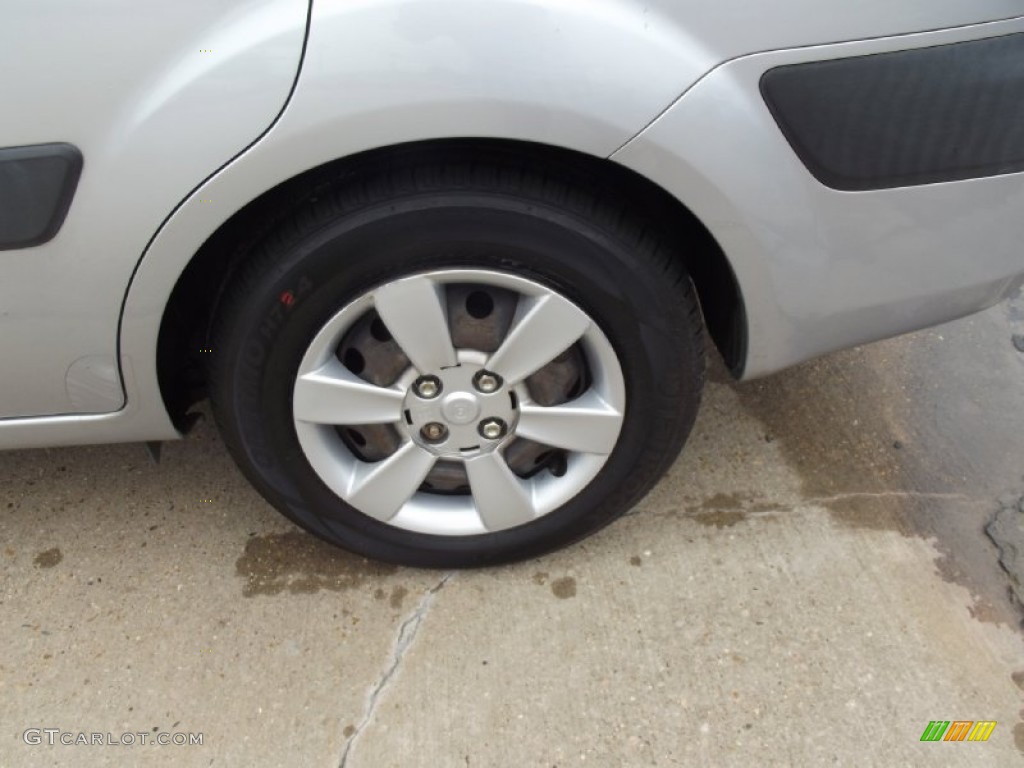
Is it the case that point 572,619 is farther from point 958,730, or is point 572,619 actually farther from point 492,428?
point 958,730

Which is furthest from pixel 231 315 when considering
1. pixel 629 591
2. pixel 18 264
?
pixel 629 591

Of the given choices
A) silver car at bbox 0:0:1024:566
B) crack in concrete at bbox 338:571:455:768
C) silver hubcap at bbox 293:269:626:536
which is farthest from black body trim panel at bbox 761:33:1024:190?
crack in concrete at bbox 338:571:455:768

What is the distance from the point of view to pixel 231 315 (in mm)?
1568

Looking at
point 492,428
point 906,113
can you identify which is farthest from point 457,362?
point 906,113

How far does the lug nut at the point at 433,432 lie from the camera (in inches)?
68.8

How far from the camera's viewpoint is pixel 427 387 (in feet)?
5.58

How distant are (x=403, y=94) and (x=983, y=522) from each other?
1716mm

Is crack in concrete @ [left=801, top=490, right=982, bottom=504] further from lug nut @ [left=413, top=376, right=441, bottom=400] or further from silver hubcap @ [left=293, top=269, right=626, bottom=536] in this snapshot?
lug nut @ [left=413, top=376, right=441, bottom=400]

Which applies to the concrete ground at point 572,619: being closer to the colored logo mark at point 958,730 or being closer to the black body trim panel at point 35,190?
the colored logo mark at point 958,730

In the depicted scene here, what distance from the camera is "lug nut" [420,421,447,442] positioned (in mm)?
1748

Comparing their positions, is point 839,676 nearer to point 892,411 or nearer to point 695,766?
point 695,766

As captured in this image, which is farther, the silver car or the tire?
the tire

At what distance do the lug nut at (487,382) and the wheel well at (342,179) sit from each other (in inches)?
16.2

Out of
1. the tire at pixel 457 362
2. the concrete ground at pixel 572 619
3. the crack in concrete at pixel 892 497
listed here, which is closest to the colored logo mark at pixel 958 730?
the concrete ground at pixel 572 619
